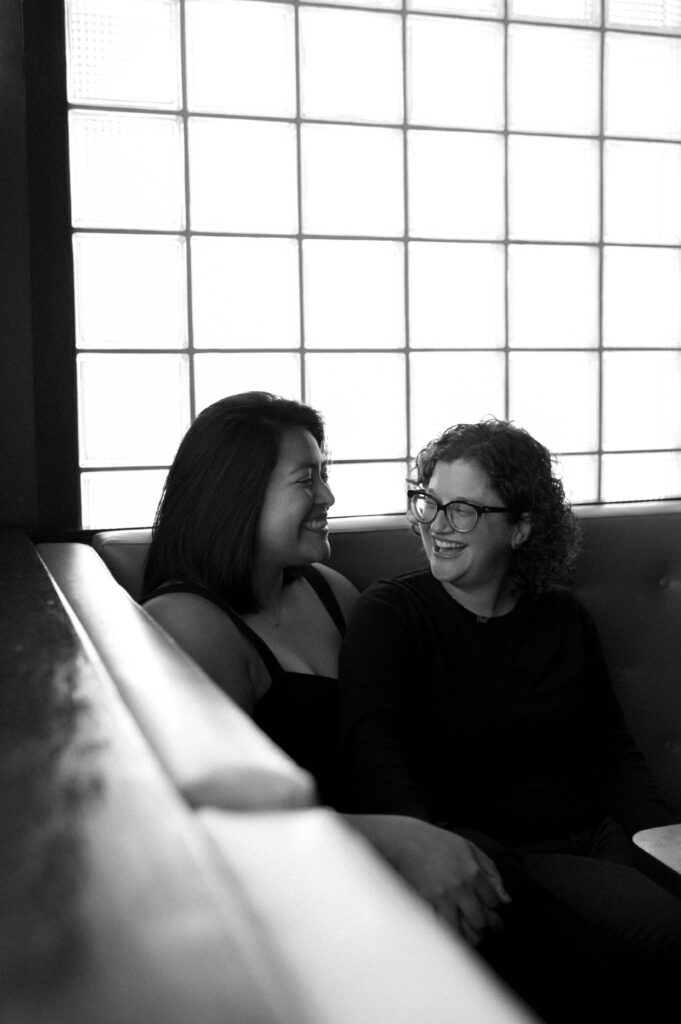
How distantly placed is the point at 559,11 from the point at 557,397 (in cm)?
115

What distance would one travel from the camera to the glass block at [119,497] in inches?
99.3

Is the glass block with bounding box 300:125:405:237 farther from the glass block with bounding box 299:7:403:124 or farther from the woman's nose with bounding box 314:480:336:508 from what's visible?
the woman's nose with bounding box 314:480:336:508

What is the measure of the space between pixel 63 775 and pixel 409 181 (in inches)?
101

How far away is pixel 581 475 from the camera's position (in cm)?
301

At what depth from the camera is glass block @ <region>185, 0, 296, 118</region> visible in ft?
8.37

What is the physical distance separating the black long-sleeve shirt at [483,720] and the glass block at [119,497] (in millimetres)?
837

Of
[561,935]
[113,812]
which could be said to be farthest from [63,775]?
[561,935]

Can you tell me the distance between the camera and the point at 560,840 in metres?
1.90

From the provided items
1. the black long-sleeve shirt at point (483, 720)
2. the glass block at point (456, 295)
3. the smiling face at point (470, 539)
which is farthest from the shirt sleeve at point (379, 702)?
the glass block at point (456, 295)

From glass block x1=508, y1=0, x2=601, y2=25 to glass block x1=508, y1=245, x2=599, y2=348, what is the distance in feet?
2.19

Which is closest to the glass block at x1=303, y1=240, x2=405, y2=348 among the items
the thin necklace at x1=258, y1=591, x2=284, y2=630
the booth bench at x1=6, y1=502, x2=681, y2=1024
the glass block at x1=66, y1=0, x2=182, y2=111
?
the glass block at x1=66, y1=0, x2=182, y2=111

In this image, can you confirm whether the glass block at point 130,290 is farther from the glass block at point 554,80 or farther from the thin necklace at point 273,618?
the glass block at point 554,80

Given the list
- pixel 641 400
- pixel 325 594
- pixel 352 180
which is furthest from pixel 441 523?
pixel 641 400

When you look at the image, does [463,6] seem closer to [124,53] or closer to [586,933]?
[124,53]
